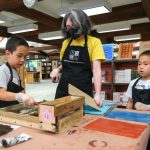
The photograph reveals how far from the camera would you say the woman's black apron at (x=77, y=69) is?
1.65 m

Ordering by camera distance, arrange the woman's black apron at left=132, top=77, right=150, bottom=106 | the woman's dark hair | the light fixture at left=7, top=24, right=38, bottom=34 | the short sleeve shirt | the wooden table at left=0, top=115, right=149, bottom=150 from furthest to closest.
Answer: the light fixture at left=7, top=24, right=38, bottom=34, the woman's black apron at left=132, top=77, right=150, bottom=106, the woman's dark hair, the short sleeve shirt, the wooden table at left=0, top=115, right=149, bottom=150

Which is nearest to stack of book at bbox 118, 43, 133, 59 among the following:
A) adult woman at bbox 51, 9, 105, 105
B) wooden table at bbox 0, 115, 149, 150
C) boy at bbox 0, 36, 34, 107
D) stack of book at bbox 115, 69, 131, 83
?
stack of book at bbox 115, 69, 131, 83

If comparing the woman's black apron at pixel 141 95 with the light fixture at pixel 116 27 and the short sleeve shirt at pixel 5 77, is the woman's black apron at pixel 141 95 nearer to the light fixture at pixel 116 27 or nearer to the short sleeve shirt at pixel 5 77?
the short sleeve shirt at pixel 5 77

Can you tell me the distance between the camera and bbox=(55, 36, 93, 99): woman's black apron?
1650 millimetres

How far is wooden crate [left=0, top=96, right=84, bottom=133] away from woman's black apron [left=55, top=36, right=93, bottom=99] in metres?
0.51

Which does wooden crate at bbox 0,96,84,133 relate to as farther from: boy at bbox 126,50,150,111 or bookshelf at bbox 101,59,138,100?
bookshelf at bbox 101,59,138,100

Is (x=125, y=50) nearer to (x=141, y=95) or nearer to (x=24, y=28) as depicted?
(x=141, y=95)

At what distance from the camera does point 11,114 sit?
1.09m

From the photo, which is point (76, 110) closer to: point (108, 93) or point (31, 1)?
point (31, 1)

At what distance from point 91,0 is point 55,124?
11.9 ft

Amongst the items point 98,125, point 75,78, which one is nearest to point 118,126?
point 98,125

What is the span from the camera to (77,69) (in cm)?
167

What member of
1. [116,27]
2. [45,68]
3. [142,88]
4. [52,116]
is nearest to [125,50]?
[116,27]

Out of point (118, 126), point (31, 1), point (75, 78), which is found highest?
point (31, 1)
